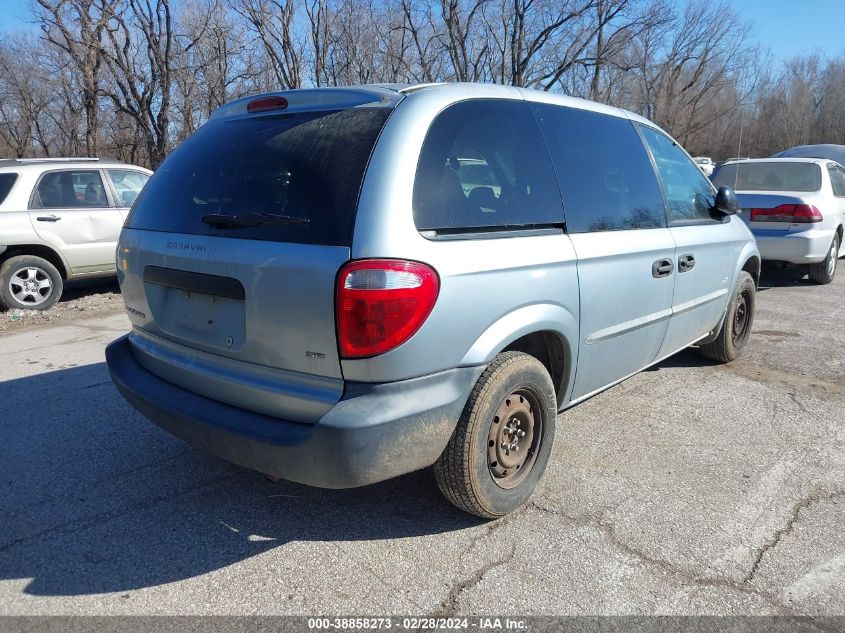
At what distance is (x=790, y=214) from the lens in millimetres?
8133

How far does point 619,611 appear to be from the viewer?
7.75ft

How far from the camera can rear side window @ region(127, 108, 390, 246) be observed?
2.43m

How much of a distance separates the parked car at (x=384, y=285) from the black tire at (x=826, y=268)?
21.6 feet

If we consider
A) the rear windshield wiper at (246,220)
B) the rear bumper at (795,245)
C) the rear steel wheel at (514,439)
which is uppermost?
the rear windshield wiper at (246,220)

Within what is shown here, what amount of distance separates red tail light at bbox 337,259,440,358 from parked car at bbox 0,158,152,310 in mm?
6951

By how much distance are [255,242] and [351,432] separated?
0.85 m

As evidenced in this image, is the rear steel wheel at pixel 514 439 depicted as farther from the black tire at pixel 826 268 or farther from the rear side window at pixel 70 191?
the black tire at pixel 826 268

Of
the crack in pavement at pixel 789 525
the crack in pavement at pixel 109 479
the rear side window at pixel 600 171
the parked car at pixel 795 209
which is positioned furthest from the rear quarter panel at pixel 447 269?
the parked car at pixel 795 209

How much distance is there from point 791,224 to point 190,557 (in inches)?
323

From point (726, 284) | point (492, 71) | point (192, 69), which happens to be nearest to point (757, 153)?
point (492, 71)

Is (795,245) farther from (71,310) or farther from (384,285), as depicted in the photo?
(71,310)

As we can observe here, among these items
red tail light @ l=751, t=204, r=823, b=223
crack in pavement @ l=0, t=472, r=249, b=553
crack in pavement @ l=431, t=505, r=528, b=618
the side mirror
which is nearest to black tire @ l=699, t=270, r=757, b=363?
the side mirror

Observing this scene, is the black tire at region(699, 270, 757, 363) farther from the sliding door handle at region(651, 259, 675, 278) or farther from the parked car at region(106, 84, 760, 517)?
the parked car at region(106, 84, 760, 517)

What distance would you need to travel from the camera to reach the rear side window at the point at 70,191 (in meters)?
7.83
